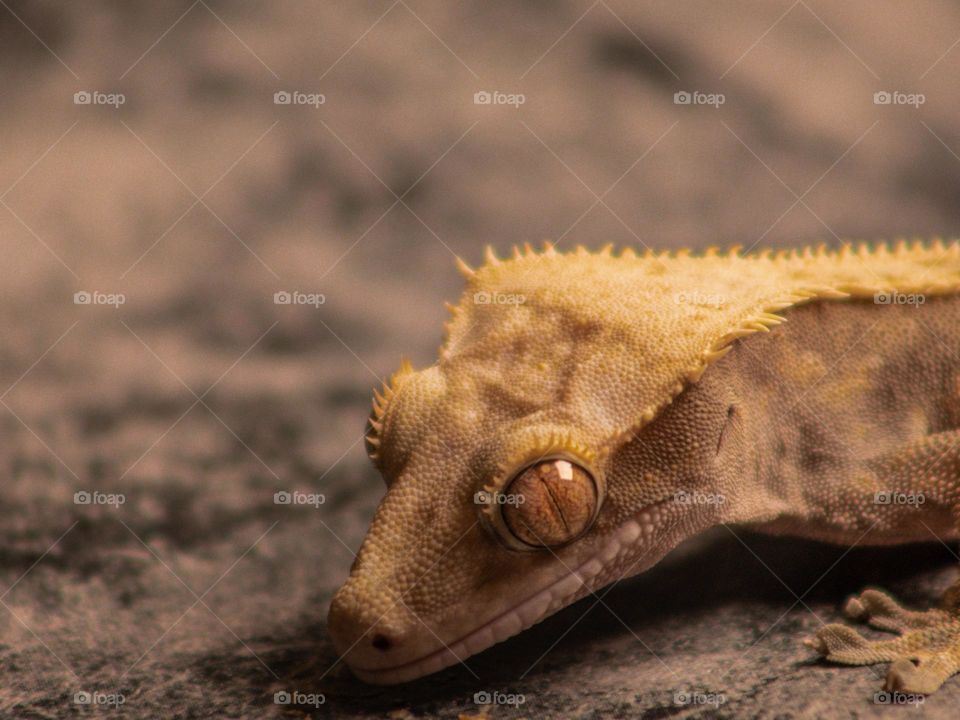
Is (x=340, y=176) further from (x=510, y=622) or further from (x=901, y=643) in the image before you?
(x=901, y=643)

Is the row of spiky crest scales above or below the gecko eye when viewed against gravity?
above

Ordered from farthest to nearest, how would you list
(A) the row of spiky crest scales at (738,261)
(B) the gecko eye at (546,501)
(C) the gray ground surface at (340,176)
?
(C) the gray ground surface at (340,176) < (A) the row of spiky crest scales at (738,261) < (B) the gecko eye at (546,501)

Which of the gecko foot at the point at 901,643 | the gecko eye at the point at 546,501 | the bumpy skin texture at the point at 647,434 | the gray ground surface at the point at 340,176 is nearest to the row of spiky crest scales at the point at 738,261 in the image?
the bumpy skin texture at the point at 647,434

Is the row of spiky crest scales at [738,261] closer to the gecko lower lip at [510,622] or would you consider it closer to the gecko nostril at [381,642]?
the gecko lower lip at [510,622]

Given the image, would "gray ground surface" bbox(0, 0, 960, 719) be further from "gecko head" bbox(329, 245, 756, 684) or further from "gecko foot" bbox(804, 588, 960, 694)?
"gecko foot" bbox(804, 588, 960, 694)

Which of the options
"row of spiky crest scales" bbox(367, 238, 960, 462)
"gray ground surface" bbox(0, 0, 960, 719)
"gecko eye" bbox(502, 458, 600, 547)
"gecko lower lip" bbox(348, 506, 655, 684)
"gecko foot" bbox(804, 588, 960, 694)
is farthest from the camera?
"gray ground surface" bbox(0, 0, 960, 719)

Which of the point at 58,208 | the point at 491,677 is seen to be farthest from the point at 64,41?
the point at 491,677

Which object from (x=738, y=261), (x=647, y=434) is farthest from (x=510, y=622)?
(x=738, y=261)

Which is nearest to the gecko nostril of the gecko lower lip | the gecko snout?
the gecko snout
